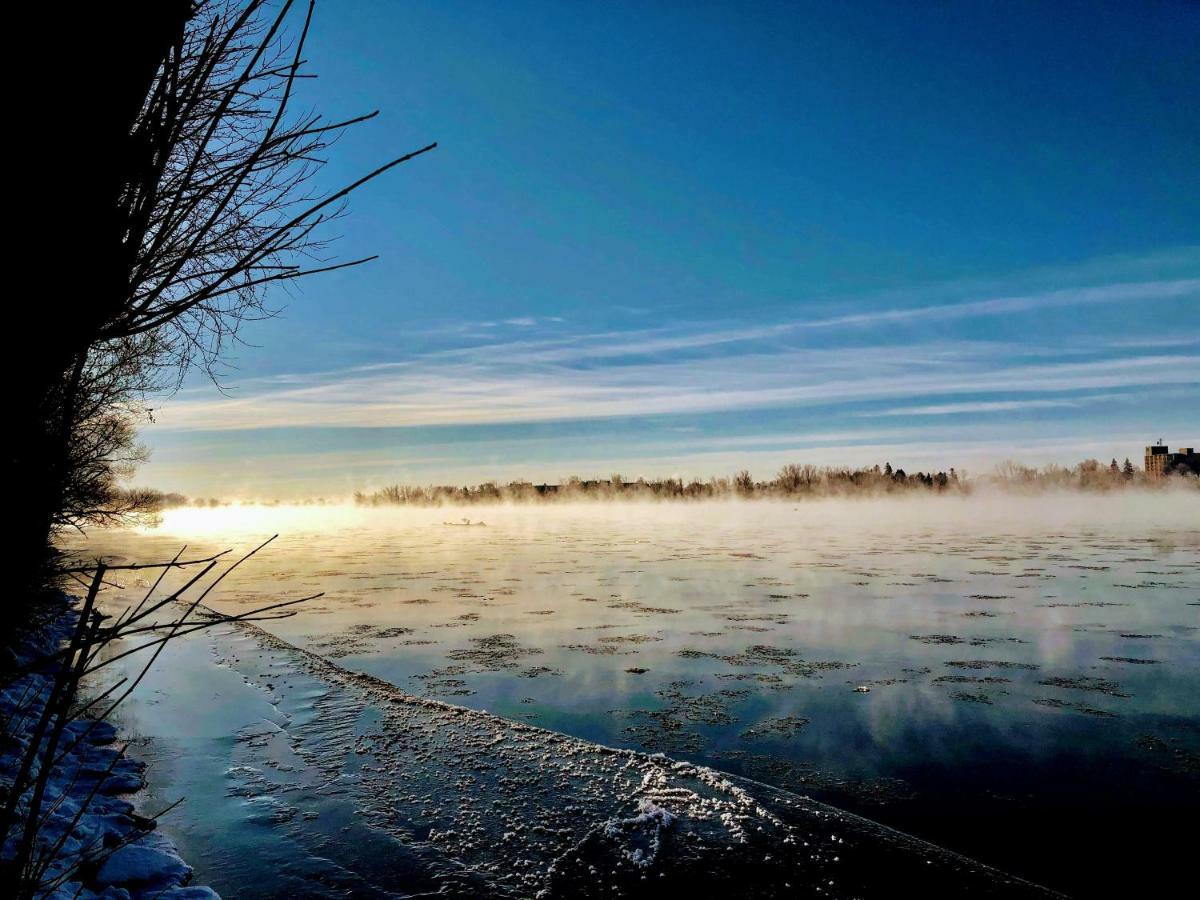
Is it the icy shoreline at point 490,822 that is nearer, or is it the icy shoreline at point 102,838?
the icy shoreline at point 102,838

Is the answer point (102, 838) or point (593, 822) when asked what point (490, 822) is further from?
point (102, 838)

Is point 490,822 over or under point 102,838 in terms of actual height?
under

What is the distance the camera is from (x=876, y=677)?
9.89 m

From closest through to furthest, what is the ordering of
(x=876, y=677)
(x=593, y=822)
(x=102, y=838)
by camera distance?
(x=102, y=838)
(x=593, y=822)
(x=876, y=677)

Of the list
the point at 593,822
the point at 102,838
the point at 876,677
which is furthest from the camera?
the point at 876,677

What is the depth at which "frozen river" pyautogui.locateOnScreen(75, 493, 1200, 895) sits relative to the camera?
602cm

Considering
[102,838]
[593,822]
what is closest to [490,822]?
[593,822]

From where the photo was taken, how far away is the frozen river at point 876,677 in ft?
19.7

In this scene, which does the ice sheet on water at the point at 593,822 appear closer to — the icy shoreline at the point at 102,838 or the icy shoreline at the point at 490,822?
the icy shoreline at the point at 490,822

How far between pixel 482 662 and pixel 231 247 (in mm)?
8419

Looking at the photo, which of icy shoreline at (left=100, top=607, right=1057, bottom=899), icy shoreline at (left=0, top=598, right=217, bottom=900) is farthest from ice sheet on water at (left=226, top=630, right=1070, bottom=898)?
icy shoreline at (left=0, top=598, right=217, bottom=900)

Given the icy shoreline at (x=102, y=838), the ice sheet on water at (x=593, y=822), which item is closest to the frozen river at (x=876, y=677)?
the ice sheet on water at (x=593, y=822)

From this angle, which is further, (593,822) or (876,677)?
(876,677)

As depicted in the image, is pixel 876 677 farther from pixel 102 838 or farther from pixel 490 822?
pixel 102 838
